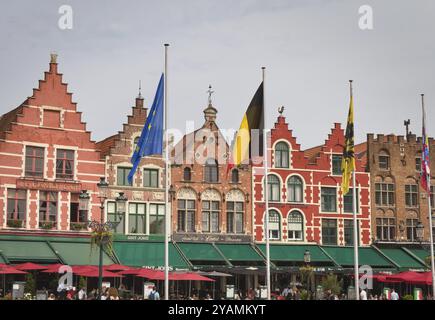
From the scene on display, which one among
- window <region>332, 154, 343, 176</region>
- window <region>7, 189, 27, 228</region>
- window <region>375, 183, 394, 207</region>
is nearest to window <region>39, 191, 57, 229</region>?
window <region>7, 189, 27, 228</region>

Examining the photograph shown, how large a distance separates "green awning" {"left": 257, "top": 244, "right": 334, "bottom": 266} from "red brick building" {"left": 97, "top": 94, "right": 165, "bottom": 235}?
752 centimetres

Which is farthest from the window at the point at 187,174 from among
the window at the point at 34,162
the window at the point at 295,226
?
the window at the point at 34,162

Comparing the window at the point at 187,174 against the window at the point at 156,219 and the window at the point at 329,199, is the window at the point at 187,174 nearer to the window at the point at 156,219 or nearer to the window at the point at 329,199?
the window at the point at 156,219

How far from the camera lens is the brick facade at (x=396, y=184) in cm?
5328

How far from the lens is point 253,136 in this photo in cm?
3262

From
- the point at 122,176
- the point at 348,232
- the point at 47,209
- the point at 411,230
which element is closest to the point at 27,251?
the point at 47,209

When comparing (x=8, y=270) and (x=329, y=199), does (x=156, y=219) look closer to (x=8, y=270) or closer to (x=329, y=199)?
(x=8, y=270)

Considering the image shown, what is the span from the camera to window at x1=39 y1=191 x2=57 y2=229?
143 ft

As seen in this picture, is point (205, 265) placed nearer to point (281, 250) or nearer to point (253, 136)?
point (281, 250)

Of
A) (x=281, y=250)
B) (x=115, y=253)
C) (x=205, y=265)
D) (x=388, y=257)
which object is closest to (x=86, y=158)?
(x=115, y=253)

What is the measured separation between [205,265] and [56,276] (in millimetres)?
9339

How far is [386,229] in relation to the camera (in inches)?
2099
